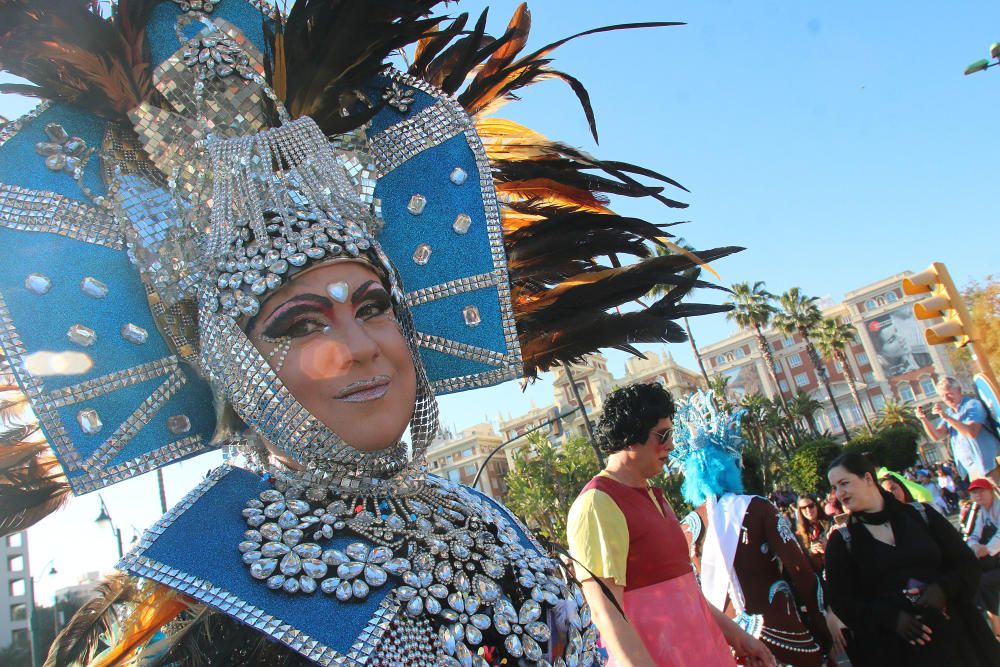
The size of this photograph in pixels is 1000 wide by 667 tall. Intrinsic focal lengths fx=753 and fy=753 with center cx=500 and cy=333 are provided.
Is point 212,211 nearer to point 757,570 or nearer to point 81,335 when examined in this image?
point 81,335

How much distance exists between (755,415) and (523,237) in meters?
37.5

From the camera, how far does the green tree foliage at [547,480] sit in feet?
113

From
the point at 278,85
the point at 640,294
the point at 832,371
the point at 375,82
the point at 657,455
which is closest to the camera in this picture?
the point at 278,85

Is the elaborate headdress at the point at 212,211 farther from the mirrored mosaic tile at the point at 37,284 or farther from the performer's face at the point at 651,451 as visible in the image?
the performer's face at the point at 651,451

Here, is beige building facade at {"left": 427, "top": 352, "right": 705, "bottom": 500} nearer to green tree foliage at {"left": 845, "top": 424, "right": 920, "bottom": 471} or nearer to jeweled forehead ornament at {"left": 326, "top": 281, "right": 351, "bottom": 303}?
green tree foliage at {"left": 845, "top": 424, "right": 920, "bottom": 471}

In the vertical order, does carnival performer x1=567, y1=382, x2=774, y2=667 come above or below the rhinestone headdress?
below

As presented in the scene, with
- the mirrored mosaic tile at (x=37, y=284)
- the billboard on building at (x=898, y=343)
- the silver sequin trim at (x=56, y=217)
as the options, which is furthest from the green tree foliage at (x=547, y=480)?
the billboard on building at (x=898, y=343)

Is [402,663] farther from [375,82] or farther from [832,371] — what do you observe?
[832,371]

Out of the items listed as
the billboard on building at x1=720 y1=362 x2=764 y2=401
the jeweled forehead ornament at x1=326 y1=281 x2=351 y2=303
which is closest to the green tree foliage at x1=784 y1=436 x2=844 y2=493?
the jeweled forehead ornament at x1=326 y1=281 x2=351 y2=303

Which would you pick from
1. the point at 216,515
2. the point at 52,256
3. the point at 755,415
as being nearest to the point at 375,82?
the point at 52,256

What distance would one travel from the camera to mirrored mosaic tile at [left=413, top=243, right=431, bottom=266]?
2549 mm

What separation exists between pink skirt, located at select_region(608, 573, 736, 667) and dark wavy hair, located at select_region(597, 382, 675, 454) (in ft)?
2.15

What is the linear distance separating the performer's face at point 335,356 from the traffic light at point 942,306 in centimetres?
578

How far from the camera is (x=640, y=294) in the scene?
287 cm
